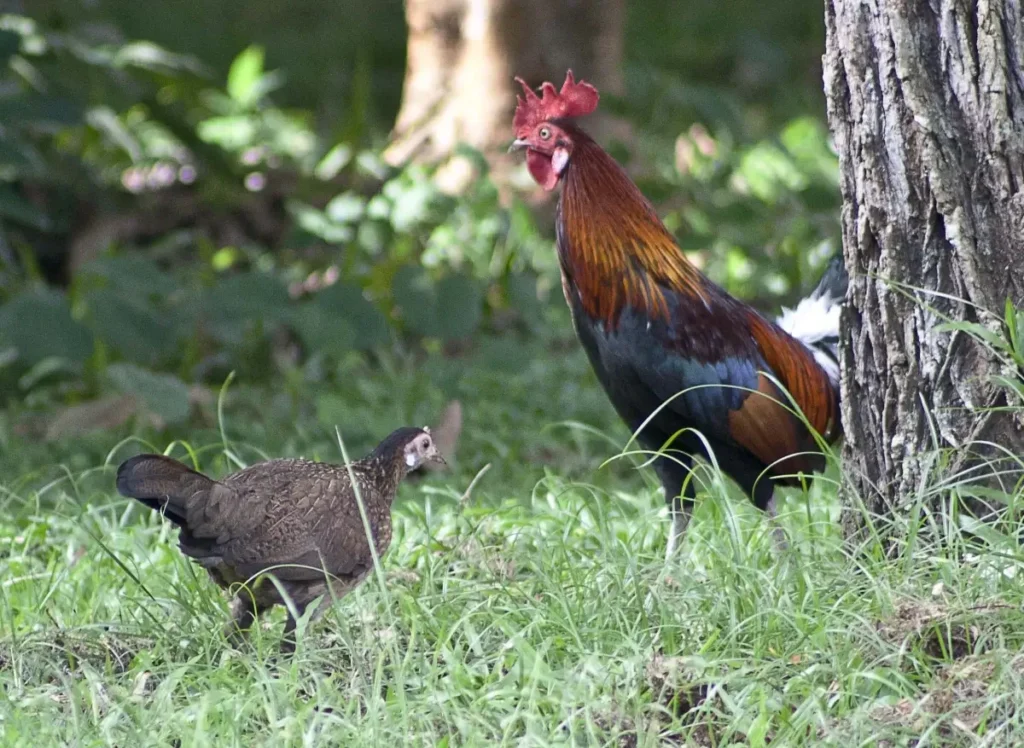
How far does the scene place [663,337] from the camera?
3.91 metres

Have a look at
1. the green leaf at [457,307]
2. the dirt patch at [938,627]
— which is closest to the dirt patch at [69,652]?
the dirt patch at [938,627]

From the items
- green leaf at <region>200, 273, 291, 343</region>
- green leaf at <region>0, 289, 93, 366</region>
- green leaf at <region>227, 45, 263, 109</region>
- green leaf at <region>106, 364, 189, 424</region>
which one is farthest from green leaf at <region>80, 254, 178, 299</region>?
green leaf at <region>227, 45, 263, 109</region>

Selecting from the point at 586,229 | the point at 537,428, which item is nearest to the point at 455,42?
the point at 537,428

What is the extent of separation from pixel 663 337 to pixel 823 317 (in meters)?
0.82

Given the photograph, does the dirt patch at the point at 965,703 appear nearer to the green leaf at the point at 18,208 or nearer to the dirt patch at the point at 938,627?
the dirt patch at the point at 938,627

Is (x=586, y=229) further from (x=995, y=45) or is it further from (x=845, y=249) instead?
(x=995, y=45)

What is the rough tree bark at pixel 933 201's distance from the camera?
3143mm

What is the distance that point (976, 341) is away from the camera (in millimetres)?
3186

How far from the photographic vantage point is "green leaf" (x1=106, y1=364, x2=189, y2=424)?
5.08 metres

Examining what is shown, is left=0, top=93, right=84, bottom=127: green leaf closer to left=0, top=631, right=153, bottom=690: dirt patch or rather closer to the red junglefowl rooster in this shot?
the red junglefowl rooster

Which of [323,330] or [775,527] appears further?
[323,330]

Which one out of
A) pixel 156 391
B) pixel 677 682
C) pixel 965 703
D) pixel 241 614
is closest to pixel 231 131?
pixel 156 391

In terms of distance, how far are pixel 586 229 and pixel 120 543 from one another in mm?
1532

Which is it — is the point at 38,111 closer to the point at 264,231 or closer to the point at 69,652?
the point at 264,231
